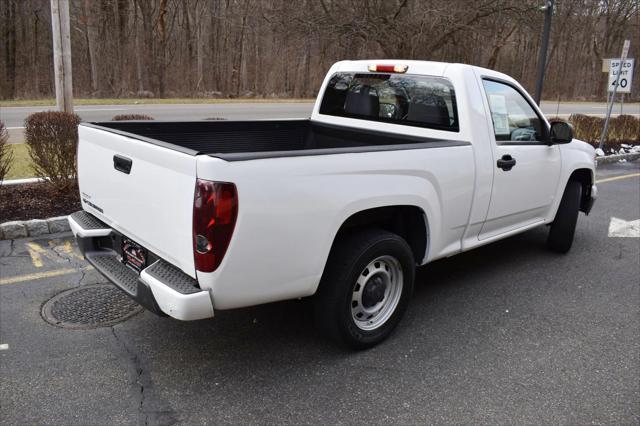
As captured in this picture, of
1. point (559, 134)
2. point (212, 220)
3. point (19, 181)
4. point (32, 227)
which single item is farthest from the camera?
point (19, 181)

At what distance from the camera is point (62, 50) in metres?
8.84

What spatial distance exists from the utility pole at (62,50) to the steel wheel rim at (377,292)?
7.36m

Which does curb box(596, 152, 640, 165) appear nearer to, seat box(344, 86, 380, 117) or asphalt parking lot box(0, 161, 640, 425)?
asphalt parking lot box(0, 161, 640, 425)

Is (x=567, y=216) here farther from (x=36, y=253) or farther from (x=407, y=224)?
(x=36, y=253)

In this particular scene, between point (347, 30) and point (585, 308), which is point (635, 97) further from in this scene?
point (585, 308)

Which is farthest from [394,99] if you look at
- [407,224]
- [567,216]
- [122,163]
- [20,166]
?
[20,166]

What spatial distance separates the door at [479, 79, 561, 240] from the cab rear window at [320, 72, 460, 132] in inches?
14.9

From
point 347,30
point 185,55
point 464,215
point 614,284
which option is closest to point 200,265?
point 464,215

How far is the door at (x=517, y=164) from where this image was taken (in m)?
4.46

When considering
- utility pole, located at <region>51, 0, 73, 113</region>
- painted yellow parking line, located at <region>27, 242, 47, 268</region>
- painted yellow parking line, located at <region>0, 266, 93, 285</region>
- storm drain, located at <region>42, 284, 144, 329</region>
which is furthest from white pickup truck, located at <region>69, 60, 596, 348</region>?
utility pole, located at <region>51, 0, 73, 113</region>

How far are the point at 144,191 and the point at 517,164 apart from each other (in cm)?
307

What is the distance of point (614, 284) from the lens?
5066 millimetres

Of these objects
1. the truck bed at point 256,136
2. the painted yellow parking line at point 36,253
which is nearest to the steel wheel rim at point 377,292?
the truck bed at point 256,136

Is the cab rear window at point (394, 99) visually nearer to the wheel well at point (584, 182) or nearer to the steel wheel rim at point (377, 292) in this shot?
the steel wheel rim at point (377, 292)
